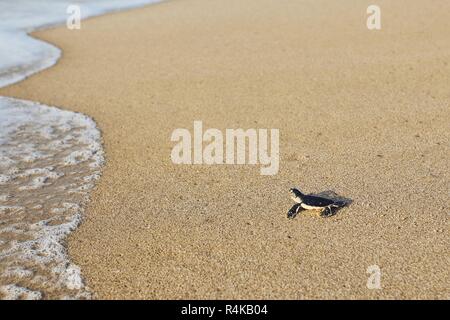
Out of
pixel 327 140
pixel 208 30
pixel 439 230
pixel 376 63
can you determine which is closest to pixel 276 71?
pixel 376 63

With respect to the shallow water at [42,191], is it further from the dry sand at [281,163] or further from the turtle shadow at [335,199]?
the turtle shadow at [335,199]

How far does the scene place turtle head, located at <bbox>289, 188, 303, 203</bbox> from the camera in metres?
4.15

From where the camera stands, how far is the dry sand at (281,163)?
3.53m

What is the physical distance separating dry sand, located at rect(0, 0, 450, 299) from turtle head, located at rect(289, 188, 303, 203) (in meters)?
0.13

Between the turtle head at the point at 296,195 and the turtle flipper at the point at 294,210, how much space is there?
0.04 meters

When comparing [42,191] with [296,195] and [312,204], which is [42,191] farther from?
[312,204]

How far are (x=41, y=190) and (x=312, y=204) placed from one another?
251 cm

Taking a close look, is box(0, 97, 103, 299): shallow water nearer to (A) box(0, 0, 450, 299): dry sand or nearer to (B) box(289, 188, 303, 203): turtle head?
(A) box(0, 0, 450, 299): dry sand

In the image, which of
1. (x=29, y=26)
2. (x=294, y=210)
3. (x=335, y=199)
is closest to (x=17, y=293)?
(x=294, y=210)

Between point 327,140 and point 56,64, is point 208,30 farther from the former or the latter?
point 327,140

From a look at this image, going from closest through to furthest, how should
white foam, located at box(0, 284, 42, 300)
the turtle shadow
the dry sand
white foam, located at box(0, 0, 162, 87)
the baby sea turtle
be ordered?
1. white foam, located at box(0, 284, 42, 300)
2. the dry sand
3. the baby sea turtle
4. the turtle shadow
5. white foam, located at box(0, 0, 162, 87)

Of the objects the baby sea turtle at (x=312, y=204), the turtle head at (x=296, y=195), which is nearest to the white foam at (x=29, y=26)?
the turtle head at (x=296, y=195)

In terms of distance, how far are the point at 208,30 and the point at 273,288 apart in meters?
8.92

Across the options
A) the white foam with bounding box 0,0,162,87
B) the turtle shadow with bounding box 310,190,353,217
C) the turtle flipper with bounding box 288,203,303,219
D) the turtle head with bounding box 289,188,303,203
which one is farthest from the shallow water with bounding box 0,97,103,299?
the white foam with bounding box 0,0,162,87
